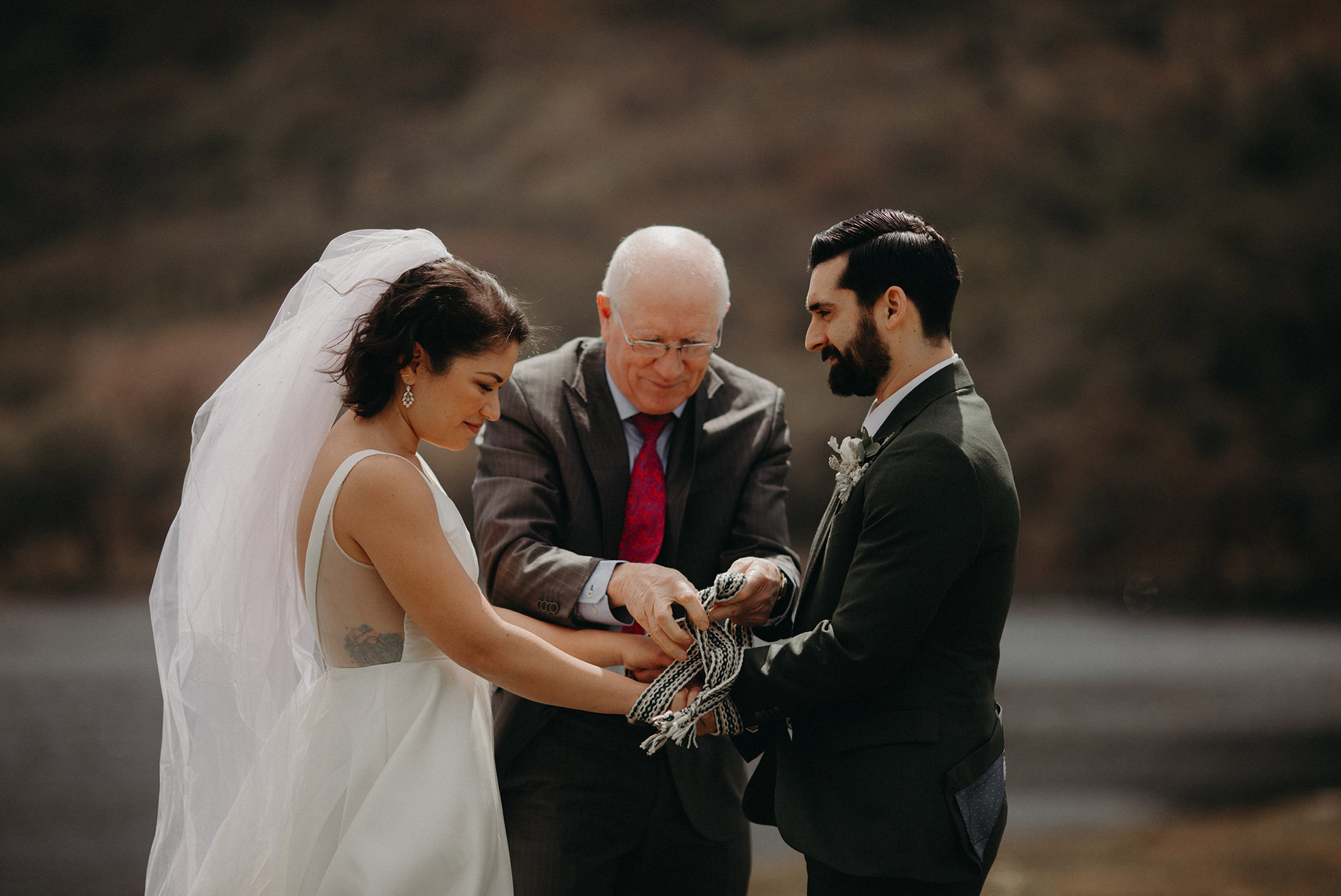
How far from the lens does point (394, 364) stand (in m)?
1.78

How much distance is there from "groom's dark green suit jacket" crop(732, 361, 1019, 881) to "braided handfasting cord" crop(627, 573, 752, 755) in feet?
0.19

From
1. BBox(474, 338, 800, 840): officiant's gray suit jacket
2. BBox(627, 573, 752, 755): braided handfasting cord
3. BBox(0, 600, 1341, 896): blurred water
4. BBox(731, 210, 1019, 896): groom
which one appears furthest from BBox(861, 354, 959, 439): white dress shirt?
BBox(0, 600, 1341, 896): blurred water

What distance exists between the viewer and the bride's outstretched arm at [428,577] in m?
1.70

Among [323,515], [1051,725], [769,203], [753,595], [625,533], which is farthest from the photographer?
[769,203]

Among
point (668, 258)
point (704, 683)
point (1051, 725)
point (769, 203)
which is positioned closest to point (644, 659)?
point (704, 683)

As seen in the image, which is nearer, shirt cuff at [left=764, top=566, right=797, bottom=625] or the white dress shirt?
the white dress shirt

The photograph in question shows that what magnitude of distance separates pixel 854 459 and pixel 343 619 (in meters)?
0.92

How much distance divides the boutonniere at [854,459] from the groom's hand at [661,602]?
35 centimetres

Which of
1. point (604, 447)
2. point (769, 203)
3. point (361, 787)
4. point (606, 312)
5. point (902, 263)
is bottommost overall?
point (361, 787)

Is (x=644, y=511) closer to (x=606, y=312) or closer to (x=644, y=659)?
(x=644, y=659)

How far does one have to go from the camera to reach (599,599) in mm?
2062

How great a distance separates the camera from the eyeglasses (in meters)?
2.19

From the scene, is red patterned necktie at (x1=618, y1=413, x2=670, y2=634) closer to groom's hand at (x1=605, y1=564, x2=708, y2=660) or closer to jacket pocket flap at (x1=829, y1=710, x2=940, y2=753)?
groom's hand at (x1=605, y1=564, x2=708, y2=660)

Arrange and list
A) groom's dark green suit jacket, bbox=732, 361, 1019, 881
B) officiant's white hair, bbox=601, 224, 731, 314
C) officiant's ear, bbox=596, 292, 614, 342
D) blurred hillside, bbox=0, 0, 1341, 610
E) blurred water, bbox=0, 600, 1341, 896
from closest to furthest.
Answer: groom's dark green suit jacket, bbox=732, 361, 1019, 881 → officiant's white hair, bbox=601, 224, 731, 314 → officiant's ear, bbox=596, 292, 614, 342 → blurred water, bbox=0, 600, 1341, 896 → blurred hillside, bbox=0, 0, 1341, 610
